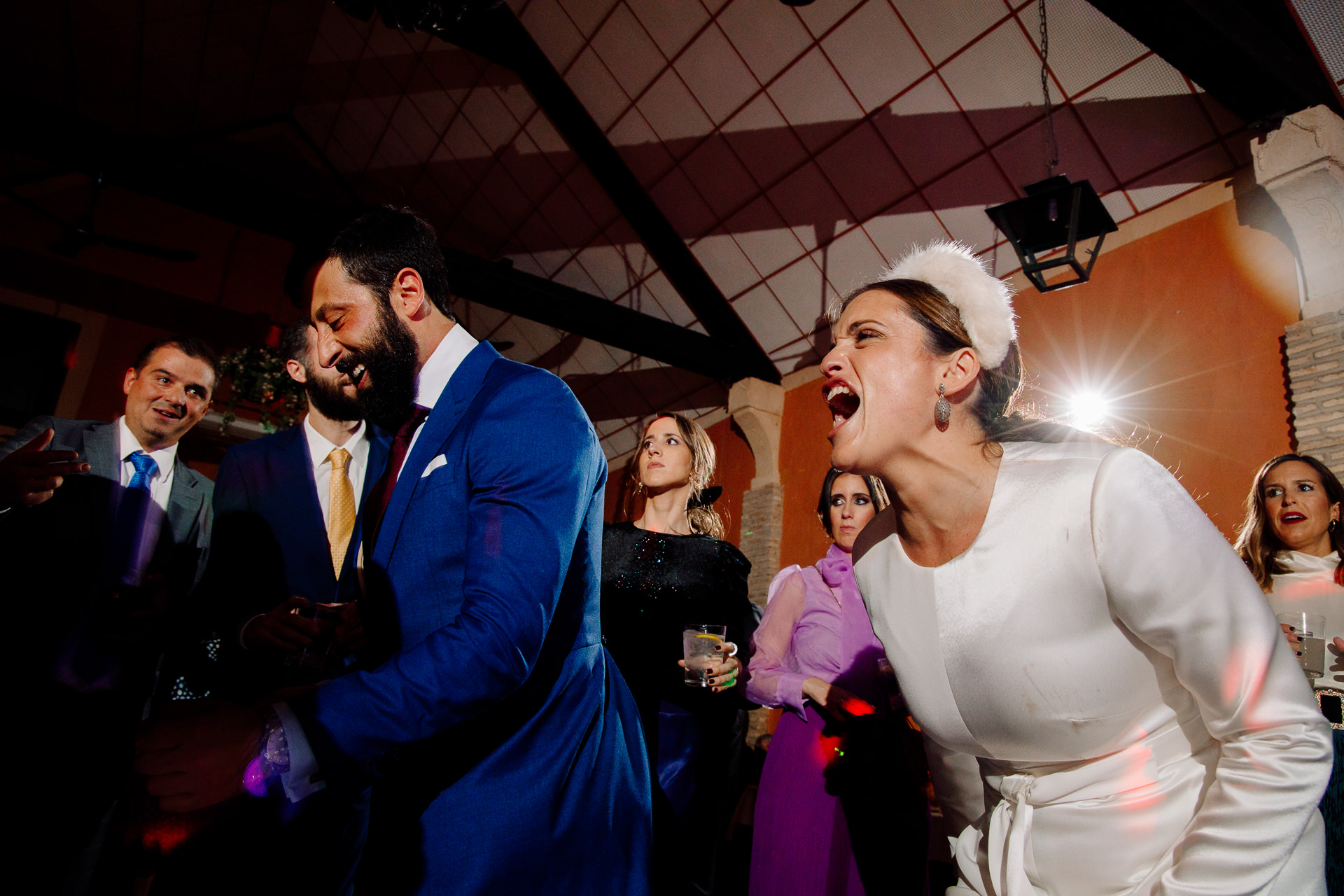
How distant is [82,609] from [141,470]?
1.86 feet

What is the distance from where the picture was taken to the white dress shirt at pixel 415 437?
2.64 ft

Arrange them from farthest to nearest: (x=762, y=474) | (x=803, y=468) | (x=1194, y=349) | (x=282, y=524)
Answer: (x=762, y=474) < (x=803, y=468) < (x=1194, y=349) < (x=282, y=524)

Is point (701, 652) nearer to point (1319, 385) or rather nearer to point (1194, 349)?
point (1319, 385)

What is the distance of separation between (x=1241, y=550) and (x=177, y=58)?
413 inches

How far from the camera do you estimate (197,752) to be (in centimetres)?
76

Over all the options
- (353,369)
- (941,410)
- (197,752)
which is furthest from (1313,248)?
(197,752)

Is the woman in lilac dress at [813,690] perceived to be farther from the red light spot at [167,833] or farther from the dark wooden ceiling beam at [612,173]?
the dark wooden ceiling beam at [612,173]

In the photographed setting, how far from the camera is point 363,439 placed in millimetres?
2434

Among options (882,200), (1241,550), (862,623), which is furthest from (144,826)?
(882,200)

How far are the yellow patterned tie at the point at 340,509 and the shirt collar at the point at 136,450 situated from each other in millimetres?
838

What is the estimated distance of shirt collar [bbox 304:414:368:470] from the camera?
7.36 feet

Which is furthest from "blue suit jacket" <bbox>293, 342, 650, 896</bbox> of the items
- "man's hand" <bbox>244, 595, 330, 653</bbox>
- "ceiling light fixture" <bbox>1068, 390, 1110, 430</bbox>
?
"ceiling light fixture" <bbox>1068, 390, 1110, 430</bbox>

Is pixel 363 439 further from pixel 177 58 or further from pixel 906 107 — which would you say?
pixel 177 58

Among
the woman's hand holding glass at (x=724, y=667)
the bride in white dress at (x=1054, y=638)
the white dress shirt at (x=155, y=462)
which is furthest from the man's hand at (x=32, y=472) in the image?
the bride in white dress at (x=1054, y=638)
